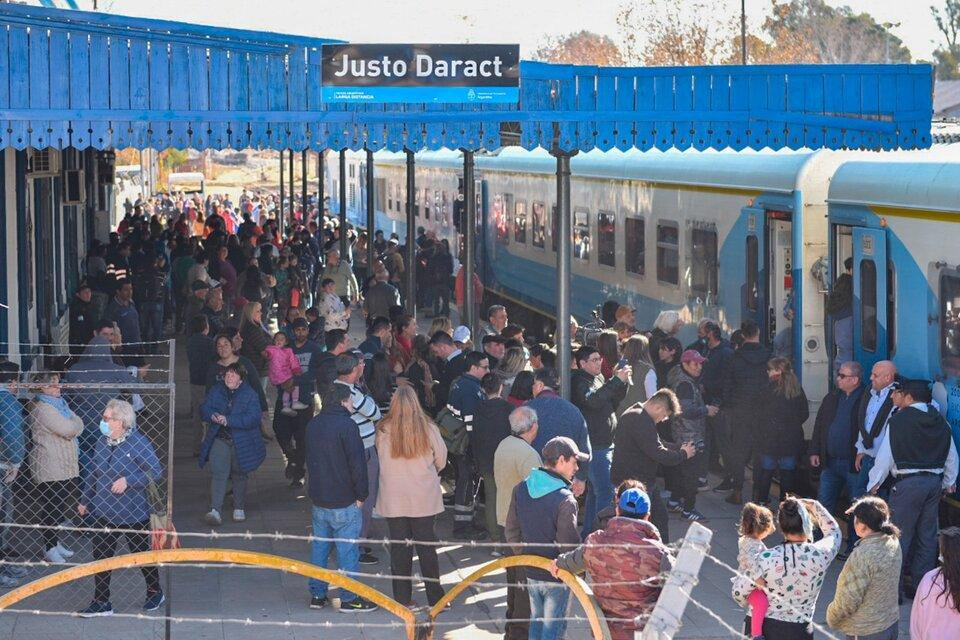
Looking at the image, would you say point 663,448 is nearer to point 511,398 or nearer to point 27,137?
point 511,398

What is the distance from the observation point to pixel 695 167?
17625mm

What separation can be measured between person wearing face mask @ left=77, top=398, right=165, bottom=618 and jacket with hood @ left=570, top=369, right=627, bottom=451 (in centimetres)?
329

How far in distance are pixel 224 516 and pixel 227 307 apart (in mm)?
11216

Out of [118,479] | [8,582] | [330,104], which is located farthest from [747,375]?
[8,582]

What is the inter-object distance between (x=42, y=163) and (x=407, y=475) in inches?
369

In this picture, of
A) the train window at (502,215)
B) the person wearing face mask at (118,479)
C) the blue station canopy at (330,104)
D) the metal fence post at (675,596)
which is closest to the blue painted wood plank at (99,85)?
the blue station canopy at (330,104)

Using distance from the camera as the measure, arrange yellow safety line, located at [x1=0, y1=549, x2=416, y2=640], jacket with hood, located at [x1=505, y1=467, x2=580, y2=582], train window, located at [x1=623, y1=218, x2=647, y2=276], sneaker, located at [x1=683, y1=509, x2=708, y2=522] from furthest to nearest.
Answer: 1. train window, located at [x1=623, y1=218, x2=647, y2=276]
2. sneaker, located at [x1=683, y1=509, x2=708, y2=522]
3. jacket with hood, located at [x1=505, y1=467, x2=580, y2=582]
4. yellow safety line, located at [x1=0, y1=549, x2=416, y2=640]

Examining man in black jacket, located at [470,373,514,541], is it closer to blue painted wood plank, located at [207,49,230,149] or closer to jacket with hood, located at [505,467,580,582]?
jacket with hood, located at [505,467,580,582]

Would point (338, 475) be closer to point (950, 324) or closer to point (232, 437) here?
point (232, 437)

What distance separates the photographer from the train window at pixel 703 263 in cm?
1709

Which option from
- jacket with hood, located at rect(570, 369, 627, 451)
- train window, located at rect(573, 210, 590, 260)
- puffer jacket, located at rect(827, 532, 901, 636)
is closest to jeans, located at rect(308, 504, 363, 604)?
jacket with hood, located at rect(570, 369, 627, 451)

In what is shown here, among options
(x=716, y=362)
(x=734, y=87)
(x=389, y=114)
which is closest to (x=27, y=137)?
(x=389, y=114)

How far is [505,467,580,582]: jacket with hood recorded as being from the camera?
8.70 m

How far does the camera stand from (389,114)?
11.8 m
